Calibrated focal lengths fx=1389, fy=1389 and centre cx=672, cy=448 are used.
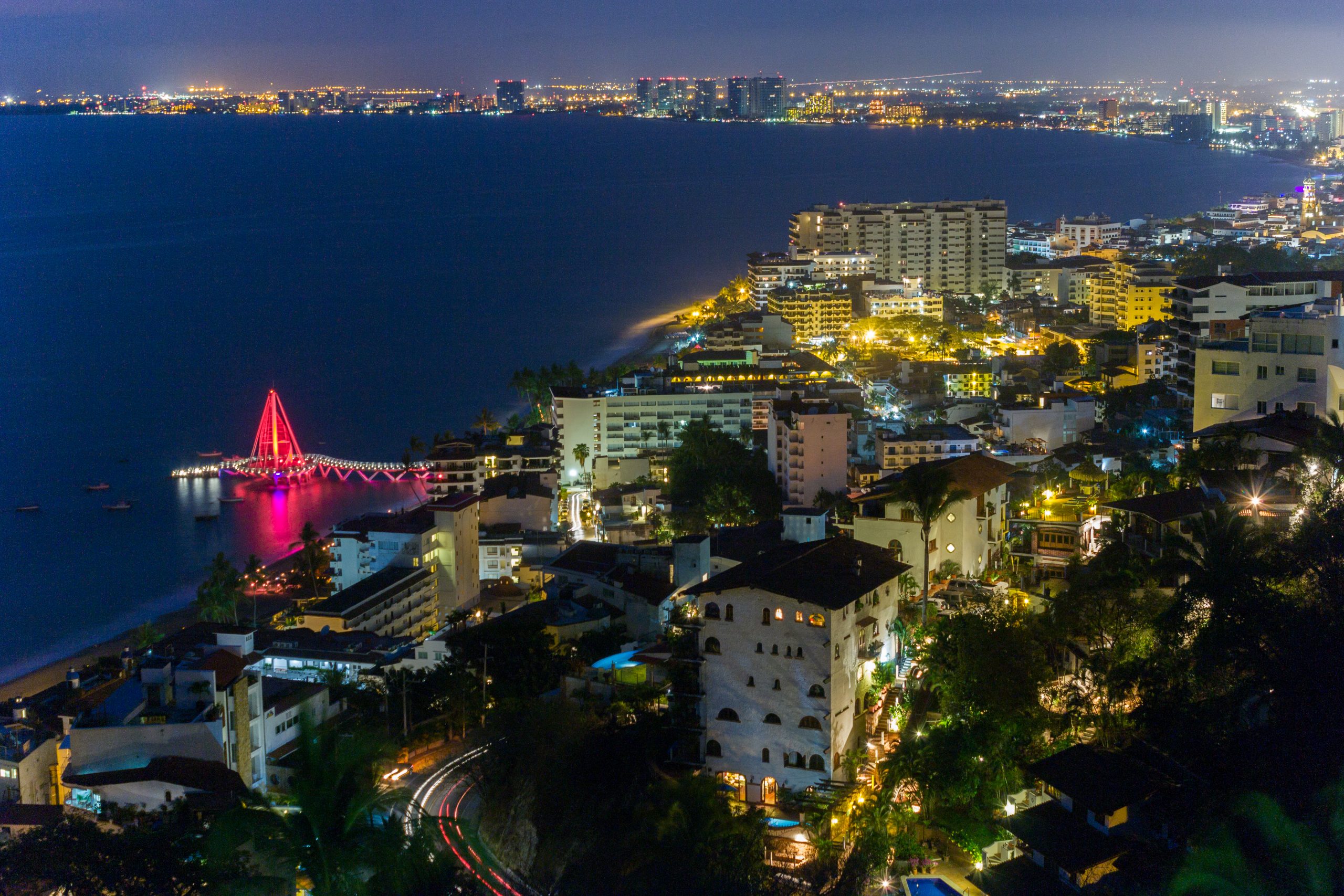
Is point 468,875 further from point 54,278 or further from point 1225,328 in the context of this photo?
point 54,278

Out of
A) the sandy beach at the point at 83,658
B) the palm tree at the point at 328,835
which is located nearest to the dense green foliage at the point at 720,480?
the sandy beach at the point at 83,658

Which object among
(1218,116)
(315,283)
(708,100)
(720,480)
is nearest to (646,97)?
(708,100)

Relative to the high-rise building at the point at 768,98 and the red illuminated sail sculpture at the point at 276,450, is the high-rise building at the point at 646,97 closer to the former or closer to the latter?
the high-rise building at the point at 768,98

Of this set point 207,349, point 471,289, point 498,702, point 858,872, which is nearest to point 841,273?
point 471,289

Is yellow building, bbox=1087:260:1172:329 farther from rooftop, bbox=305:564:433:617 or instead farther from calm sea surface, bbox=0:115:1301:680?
rooftop, bbox=305:564:433:617

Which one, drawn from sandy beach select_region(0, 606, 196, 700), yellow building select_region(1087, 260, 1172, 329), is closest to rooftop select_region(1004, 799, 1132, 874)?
sandy beach select_region(0, 606, 196, 700)

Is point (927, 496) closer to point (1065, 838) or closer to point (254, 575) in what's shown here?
point (1065, 838)
